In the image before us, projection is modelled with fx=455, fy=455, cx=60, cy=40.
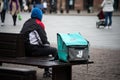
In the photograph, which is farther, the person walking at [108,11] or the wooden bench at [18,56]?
the person walking at [108,11]

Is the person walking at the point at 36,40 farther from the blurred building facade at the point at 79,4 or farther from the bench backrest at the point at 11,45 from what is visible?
the blurred building facade at the point at 79,4

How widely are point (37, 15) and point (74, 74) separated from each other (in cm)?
165

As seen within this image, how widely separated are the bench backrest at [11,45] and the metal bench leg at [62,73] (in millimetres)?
935

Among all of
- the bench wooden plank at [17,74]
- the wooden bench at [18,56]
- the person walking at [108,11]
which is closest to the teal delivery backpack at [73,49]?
the wooden bench at [18,56]

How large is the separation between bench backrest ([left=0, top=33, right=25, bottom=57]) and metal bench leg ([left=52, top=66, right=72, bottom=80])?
0.93 metres

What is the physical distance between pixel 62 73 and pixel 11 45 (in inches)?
45.3

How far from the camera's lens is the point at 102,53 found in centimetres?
1269

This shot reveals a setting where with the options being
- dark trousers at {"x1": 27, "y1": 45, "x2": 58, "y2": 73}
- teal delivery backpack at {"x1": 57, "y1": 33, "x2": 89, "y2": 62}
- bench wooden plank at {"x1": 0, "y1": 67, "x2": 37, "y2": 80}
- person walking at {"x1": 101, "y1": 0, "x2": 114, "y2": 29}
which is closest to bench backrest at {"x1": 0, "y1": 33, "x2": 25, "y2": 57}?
dark trousers at {"x1": 27, "y1": 45, "x2": 58, "y2": 73}

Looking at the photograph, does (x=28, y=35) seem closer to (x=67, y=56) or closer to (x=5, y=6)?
(x=67, y=56)

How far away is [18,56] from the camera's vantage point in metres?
8.16

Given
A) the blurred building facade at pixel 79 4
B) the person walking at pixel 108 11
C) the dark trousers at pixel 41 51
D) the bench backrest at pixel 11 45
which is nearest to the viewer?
the bench backrest at pixel 11 45

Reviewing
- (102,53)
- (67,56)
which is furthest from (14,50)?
(102,53)

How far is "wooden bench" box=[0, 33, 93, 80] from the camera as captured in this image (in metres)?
7.56

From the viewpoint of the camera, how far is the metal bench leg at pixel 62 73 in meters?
7.54
